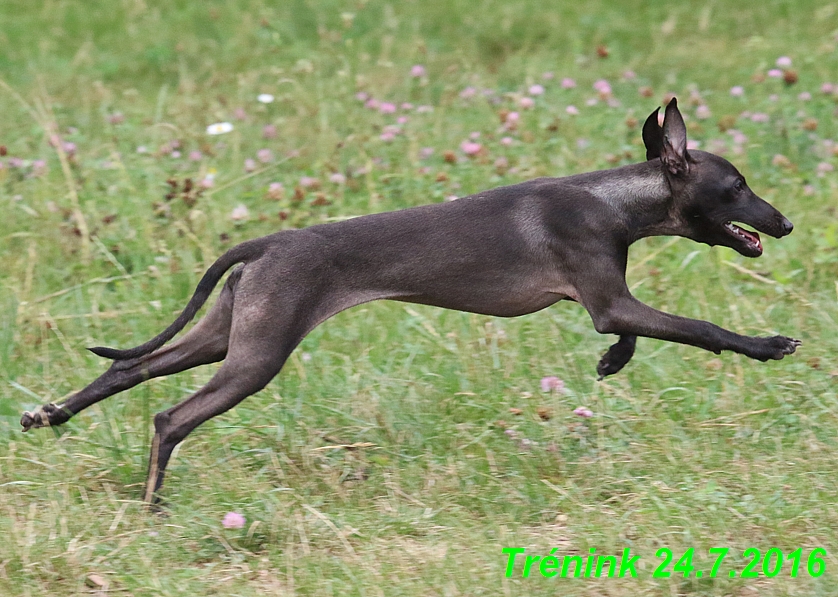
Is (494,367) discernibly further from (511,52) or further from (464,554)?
(511,52)

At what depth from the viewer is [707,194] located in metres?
4.85

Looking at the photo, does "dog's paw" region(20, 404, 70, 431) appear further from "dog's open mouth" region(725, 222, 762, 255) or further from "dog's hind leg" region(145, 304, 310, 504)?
"dog's open mouth" region(725, 222, 762, 255)

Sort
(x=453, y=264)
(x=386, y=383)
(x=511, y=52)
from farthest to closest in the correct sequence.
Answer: (x=511, y=52) < (x=386, y=383) < (x=453, y=264)

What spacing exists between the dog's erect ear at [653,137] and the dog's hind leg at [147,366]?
1.78m

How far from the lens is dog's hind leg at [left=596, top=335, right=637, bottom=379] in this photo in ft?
16.6

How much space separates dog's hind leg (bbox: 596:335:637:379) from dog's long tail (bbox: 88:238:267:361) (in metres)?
1.48

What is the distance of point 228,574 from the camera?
411 cm

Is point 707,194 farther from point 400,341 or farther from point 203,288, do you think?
point 203,288

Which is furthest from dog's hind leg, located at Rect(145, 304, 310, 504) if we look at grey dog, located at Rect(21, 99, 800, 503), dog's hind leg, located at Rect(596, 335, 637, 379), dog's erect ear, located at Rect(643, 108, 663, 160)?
dog's erect ear, located at Rect(643, 108, 663, 160)

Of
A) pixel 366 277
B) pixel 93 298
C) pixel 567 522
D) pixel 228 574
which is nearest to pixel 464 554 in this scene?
pixel 567 522

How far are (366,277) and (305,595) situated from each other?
1288 millimetres

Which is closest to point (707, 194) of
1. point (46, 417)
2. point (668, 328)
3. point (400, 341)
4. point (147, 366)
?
point (668, 328)

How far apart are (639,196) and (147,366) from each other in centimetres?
207

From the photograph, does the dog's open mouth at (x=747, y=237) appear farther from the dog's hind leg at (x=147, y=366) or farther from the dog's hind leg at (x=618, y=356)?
the dog's hind leg at (x=147, y=366)
